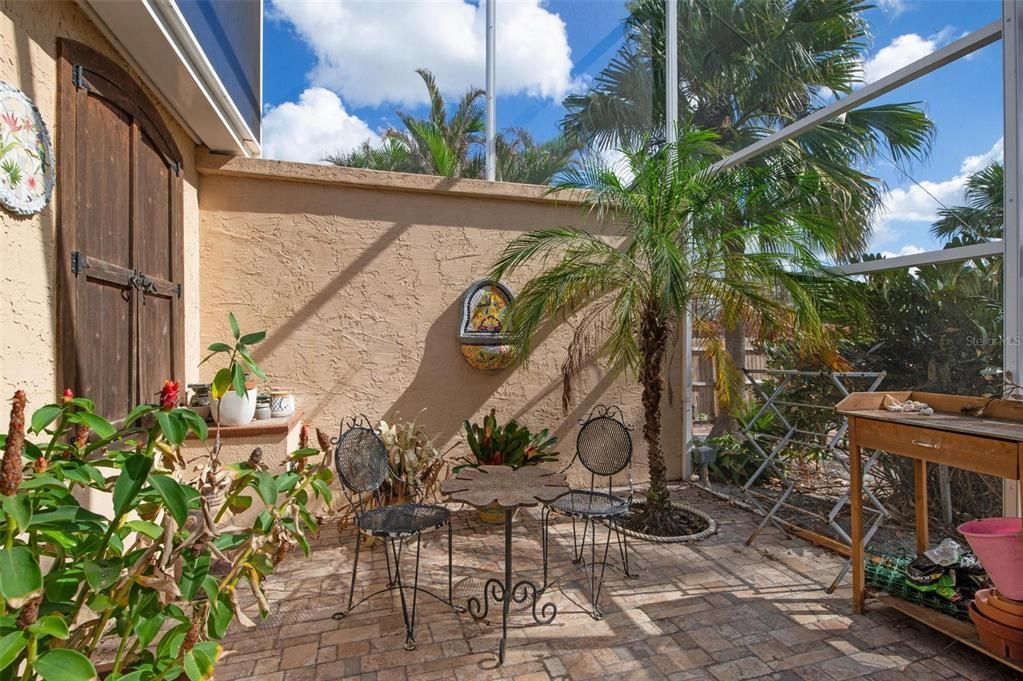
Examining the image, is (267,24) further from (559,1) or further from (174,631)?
(174,631)

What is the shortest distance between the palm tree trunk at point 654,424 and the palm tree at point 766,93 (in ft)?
2.11

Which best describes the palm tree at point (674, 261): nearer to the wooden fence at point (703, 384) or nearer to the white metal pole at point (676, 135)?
the white metal pole at point (676, 135)

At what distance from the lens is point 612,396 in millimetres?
5648

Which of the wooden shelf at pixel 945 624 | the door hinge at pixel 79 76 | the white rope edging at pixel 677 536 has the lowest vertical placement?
the white rope edging at pixel 677 536

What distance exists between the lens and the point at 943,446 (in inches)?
98.7

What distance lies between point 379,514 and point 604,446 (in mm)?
1743

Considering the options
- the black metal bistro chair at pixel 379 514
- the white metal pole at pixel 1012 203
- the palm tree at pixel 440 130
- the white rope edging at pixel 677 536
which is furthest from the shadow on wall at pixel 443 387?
the palm tree at pixel 440 130

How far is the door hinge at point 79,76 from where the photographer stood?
103 inches

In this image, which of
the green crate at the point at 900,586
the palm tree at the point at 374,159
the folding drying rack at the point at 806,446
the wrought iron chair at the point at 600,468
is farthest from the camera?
→ the palm tree at the point at 374,159

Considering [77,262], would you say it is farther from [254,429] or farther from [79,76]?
[254,429]

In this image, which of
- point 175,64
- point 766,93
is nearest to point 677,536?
point 766,93

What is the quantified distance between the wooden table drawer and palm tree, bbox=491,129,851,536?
42.1 inches

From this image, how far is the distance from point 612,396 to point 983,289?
10.3 ft

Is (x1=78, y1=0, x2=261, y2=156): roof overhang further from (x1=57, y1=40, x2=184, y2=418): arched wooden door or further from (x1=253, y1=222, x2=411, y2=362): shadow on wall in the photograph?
(x1=253, y1=222, x2=411, y2=362): shadow on wall
